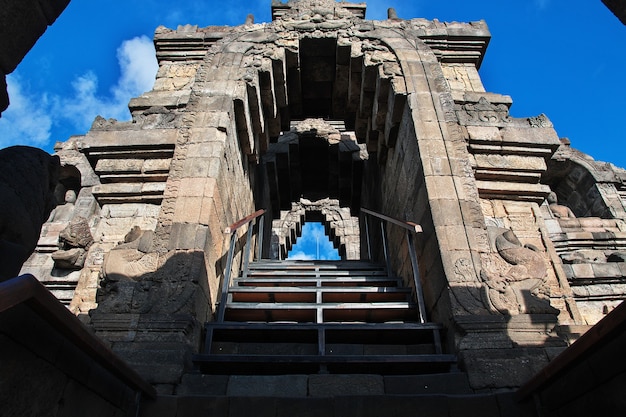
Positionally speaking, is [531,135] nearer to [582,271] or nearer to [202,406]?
[582,271]

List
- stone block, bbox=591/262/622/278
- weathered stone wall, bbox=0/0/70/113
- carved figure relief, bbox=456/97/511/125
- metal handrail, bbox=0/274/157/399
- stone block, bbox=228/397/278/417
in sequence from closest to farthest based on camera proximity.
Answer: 1. metal handrail, bbox=0/274/157/399
2. weathered stone wall, bbox=0/0/70/113
3. stone block, bbox=228/397/278/417
4. carved figure relief, bbox=456/97/511/125
5. stone block, bbox=591/262/622/278

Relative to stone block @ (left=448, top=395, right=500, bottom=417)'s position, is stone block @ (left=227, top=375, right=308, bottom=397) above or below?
above

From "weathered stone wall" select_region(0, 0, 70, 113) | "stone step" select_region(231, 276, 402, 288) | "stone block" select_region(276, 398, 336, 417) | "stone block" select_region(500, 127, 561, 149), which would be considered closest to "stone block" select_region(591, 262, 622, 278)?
"stone block" select_region(500, 127, 561, 149)

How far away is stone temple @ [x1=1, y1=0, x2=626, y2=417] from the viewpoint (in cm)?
293

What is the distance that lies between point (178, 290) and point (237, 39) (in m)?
4.62

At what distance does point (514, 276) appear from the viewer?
13.1ft

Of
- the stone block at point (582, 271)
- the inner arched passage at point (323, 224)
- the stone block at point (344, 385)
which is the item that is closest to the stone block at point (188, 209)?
the stone block at point (344, 385)

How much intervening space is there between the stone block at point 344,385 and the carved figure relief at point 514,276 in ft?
4.50

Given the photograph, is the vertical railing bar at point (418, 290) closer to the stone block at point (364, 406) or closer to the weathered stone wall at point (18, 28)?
the stone block at point (364, 406)

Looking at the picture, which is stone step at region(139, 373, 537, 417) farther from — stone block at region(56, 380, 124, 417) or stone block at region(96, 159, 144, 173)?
stone block at region(96, 159, 144, 173)

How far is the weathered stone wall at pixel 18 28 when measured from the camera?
6.98ft

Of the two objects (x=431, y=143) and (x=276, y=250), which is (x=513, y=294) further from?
(x=276, y=250)

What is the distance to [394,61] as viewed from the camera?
6207mm

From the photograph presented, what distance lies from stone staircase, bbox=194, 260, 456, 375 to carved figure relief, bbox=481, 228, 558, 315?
0.68 m
